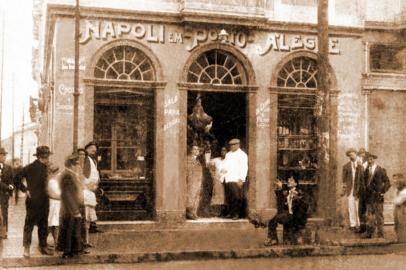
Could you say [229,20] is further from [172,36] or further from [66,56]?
[66,56]

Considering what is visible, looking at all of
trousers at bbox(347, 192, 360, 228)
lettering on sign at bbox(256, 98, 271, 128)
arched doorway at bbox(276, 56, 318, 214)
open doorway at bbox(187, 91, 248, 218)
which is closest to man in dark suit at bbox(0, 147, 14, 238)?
open doorway at bbox(187, 91, 248, 218)

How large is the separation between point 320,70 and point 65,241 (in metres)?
6.00

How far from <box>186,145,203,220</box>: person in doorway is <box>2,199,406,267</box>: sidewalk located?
1.10 m

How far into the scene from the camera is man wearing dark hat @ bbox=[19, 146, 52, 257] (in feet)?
40.2

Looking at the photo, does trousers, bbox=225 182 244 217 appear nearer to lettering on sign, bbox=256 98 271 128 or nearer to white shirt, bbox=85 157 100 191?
lettering on sign, bbox=256 98 271 128

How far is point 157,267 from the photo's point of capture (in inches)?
449

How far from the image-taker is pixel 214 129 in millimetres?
19453

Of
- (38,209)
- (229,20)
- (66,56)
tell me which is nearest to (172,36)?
(229,20)

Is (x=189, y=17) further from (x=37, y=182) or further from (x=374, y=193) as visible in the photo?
(x=37, y=182)

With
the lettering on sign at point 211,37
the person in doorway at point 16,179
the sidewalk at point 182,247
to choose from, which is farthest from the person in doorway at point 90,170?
the lettering on sign at point 211,37

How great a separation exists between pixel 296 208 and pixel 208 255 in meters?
2.23

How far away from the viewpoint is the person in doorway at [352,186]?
17.0 m

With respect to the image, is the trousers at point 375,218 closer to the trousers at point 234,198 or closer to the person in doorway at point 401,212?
the person in doorway at point 401,212

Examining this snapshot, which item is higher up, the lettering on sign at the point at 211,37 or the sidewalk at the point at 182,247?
the lettering on sign at the point at 211,37
